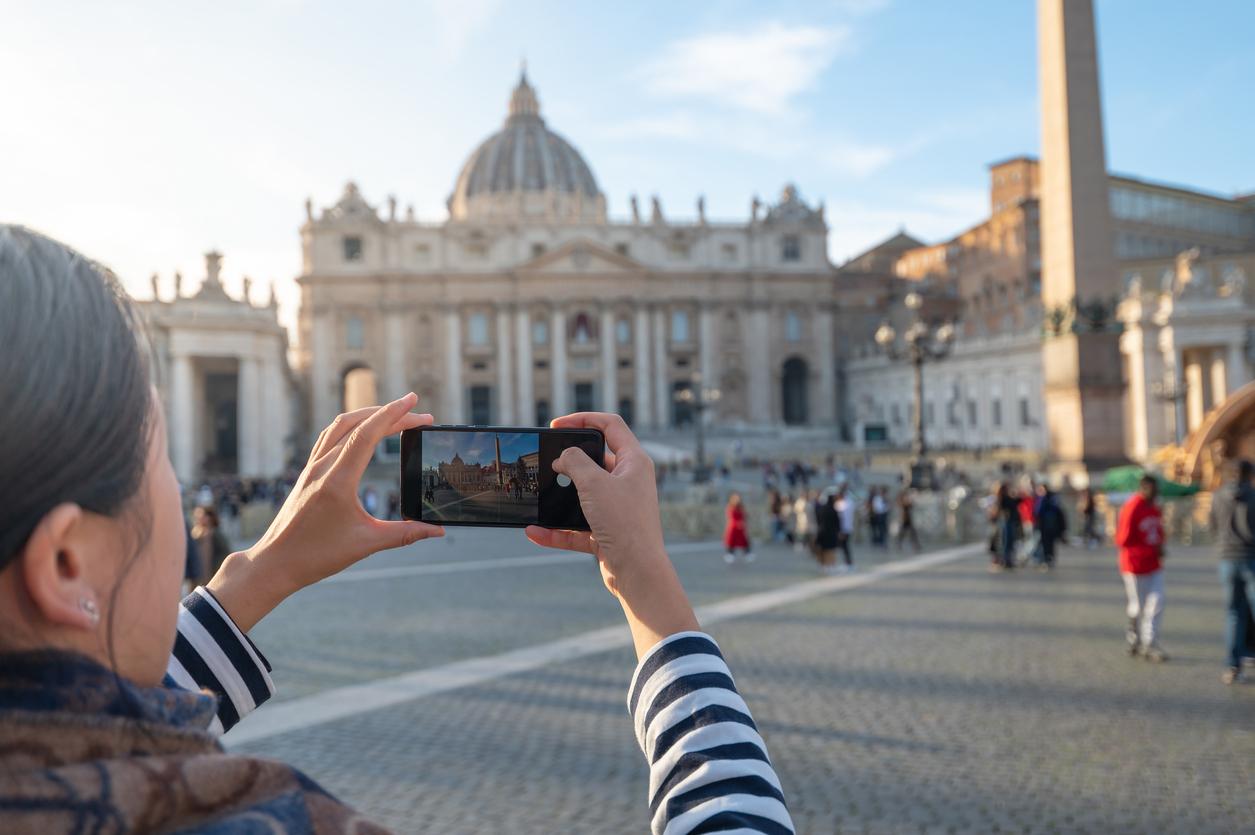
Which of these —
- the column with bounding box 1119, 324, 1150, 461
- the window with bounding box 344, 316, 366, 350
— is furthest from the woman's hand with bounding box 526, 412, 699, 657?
the window with bounding box 344, 316, 366, 350

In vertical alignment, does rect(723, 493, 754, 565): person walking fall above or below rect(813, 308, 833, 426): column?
below

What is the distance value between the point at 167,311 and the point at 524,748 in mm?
29471

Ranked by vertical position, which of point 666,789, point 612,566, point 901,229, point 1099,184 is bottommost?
point 666,789

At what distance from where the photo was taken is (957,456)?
127ft

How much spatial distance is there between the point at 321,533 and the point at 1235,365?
3883cm

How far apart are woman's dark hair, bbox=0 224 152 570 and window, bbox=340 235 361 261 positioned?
215ft

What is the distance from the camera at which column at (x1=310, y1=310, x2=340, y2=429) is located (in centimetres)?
6084

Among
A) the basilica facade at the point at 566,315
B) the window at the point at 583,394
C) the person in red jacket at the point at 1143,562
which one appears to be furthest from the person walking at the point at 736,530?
the window at the point at 583,394

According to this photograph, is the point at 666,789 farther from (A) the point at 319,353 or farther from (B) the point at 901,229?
(B) the point at 901,229

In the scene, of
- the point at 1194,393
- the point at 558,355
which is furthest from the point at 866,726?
the point at 558,355

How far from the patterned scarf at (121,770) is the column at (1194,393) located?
4112 cm

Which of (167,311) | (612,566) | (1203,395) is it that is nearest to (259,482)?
(167,311)

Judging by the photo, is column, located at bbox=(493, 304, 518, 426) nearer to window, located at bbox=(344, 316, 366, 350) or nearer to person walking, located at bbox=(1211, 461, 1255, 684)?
window, located at bbox=(344, 316, 366, 350)

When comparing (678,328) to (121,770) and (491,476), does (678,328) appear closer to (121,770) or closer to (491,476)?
(491,476)
